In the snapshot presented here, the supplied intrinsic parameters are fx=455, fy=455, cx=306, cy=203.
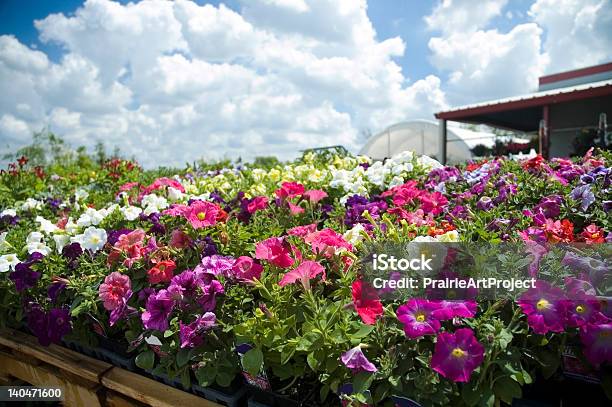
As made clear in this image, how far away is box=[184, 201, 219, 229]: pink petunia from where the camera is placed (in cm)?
177

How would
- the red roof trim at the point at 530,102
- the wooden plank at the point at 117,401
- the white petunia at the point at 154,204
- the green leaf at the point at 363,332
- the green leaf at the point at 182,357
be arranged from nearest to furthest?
the green leaf at the point at 363,332 → the green leaf at the point at 182,357 → the wooden plank at the point at 117,401 → the white petunia at the point at 154,204 → the red roof trim at the point at 530,102

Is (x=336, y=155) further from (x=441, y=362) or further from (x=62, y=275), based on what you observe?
(x=441, y=362)

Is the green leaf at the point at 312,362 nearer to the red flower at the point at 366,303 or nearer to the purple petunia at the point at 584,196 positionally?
the red flower at the point at 366,303

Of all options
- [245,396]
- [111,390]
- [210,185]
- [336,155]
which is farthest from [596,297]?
[336,155]

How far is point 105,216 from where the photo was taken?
2275 mm

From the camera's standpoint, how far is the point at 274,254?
1.35 m

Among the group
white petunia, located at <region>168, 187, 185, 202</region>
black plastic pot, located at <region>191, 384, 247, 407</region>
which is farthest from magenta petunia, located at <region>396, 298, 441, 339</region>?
white petunia, located at <region>168, 187, 185, 202</region>

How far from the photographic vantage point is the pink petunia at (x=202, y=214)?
177cm

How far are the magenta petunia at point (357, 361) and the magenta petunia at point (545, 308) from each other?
1.26 ft

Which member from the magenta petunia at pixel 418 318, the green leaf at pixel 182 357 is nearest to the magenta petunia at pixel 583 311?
the magenta petunia at pixel 418 318

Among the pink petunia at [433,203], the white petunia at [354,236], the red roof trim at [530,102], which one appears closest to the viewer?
the white petunia at [354,236]

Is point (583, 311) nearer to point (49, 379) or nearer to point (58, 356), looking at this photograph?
point (58, 356)

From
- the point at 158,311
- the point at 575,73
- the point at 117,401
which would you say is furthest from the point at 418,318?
the point at 575,73

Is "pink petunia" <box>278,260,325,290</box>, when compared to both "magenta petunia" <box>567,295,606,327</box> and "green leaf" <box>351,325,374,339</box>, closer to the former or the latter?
"green leaf" <box>351,325,374,339</box>
